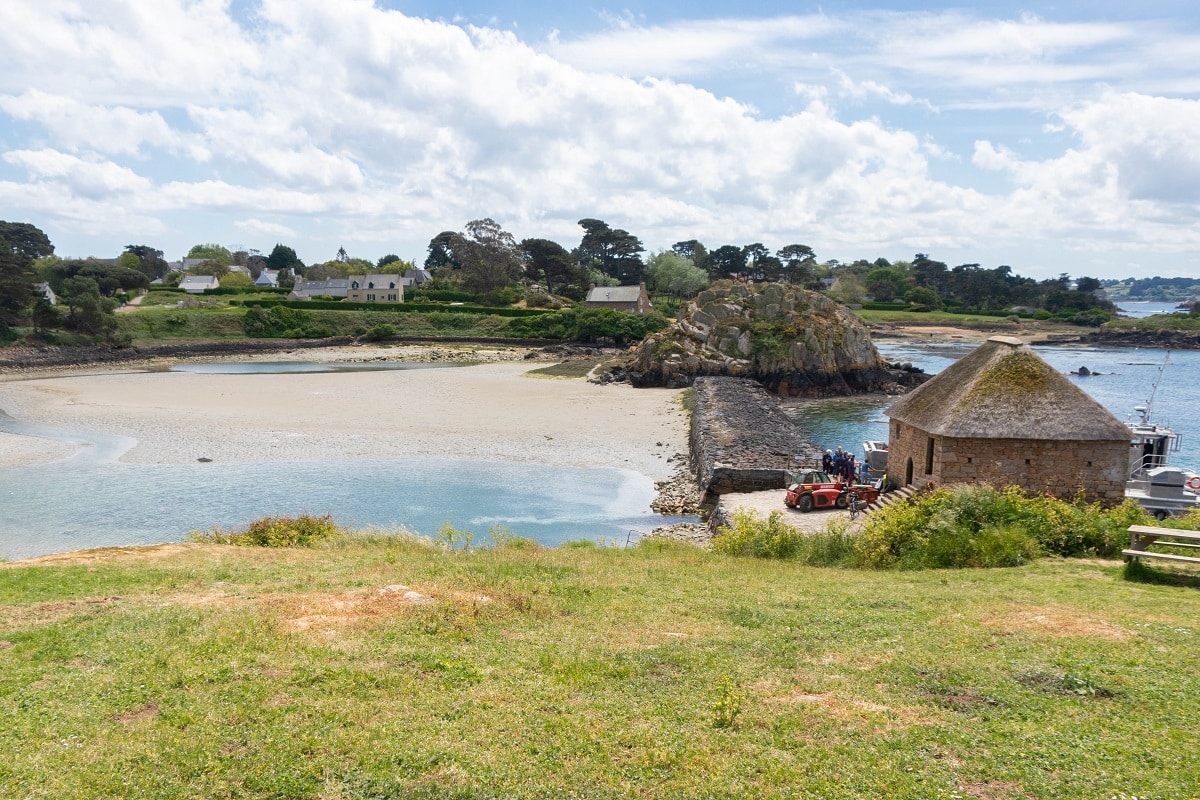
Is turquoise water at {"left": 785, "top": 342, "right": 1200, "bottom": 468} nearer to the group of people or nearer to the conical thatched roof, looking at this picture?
the group of people

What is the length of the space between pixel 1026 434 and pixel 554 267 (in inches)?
3985

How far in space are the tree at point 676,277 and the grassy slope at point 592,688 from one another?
4255 inches

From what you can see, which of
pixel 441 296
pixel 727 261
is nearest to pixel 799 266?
pixel 727 261

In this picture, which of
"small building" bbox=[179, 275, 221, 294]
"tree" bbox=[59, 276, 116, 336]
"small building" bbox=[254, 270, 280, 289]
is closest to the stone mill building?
"tree" bbox=[59, 276, 116, 336]

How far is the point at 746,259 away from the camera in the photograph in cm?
12975

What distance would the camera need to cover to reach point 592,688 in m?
8.66

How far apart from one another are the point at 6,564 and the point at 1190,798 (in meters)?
18.0

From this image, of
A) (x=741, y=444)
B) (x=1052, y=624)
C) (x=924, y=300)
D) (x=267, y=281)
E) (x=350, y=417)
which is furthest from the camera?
(x=924, y=300)

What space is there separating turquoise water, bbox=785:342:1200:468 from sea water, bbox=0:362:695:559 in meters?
16.1

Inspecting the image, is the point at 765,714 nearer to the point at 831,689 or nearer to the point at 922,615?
the point at 831,689

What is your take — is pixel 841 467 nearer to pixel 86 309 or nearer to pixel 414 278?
pixel 86 309

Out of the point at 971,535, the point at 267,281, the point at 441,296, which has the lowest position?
the point at 971,535

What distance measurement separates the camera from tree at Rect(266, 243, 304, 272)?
15925cm

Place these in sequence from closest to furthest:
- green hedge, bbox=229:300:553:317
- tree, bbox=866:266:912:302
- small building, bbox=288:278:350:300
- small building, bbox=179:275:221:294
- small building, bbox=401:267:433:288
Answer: green hedge, bbox=229:300:553:317 → small building, bbox=288:278:350:300 → small building, bbox=179:275:221:294 → small building, bbox=401:267:433:288 → tree, bbox=866:266:912:302
